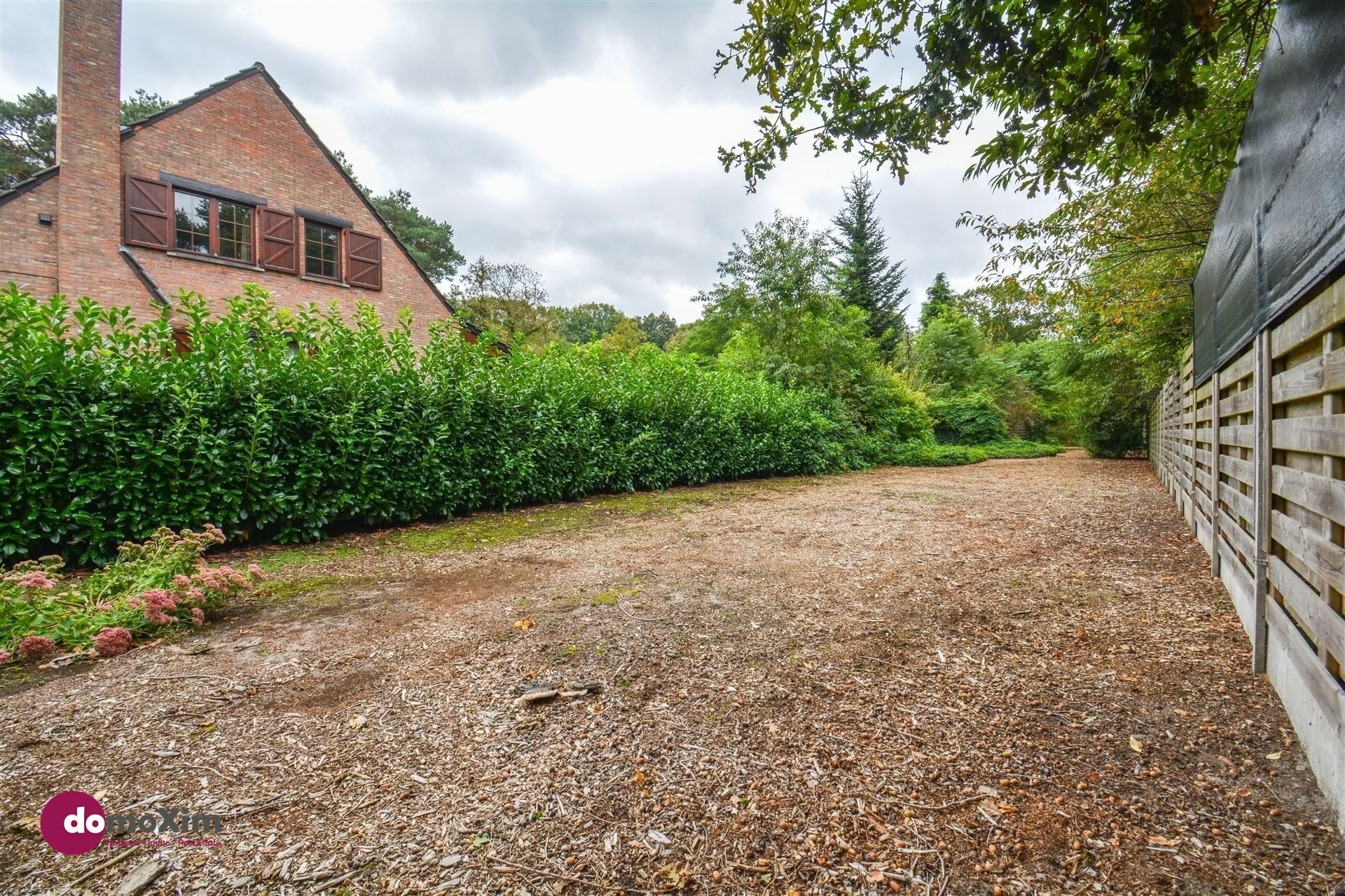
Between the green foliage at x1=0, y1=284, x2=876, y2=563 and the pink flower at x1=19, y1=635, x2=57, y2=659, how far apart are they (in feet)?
5.78

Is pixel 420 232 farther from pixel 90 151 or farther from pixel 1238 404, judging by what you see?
pixel 1238 404

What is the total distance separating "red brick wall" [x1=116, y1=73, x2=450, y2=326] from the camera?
9.66m

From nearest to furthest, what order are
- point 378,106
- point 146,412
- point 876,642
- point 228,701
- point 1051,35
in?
point 228,701 < point 1051,35 < point 876,642 < point 146,412 < point 378,106

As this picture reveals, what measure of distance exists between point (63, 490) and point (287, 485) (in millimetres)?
1226

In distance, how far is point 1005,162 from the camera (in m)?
2.69

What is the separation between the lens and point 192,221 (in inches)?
396

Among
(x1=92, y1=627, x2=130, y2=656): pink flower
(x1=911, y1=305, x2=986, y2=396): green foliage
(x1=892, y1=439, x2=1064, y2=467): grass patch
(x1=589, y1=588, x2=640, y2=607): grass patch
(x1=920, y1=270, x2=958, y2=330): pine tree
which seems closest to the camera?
(x1=92, y1=627, x2=130, y2=656): pink flower

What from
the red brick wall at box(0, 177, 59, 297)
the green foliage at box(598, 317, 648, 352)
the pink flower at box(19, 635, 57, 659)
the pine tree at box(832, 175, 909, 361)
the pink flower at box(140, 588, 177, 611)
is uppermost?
the pine tree at box(832, 175, 909, 361)

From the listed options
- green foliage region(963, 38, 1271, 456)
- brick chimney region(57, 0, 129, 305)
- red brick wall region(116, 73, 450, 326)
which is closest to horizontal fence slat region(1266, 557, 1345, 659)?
green foliage region(963, 38, 1271, 456)

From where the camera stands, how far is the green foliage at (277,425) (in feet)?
11.1

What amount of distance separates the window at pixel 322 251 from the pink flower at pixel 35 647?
11621 mm

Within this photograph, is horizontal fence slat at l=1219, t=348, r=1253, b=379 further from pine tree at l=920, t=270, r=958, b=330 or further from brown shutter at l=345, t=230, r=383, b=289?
pine tree at l=920, t=270, r=958, b=330

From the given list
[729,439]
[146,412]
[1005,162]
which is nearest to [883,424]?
[729,439]

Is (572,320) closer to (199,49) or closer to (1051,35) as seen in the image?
(199,49)
